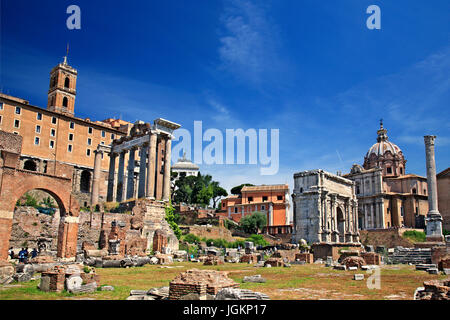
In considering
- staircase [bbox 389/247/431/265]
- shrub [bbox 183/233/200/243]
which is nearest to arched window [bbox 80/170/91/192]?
shrub [bbox 183/233/200/243]

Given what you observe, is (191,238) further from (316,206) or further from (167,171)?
(316,206)

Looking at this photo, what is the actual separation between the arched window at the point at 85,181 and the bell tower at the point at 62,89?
9027mm

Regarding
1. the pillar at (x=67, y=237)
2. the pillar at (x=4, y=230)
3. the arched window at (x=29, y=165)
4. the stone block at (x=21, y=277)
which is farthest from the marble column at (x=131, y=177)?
the stone block at (x=21, y=277)

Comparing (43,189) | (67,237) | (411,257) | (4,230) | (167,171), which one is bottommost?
(411,257)

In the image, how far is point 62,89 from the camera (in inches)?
2219

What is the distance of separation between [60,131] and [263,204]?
34.8 metres

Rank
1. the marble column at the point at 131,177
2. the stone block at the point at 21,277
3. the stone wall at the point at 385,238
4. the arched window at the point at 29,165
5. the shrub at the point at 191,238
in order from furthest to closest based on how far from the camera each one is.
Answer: the stone wall at the point at 385,238, the arched window at the point at 29,165, the marble column at the point at 131,177, the shrub at the point at 191,238, the stone block at the point at 21,277

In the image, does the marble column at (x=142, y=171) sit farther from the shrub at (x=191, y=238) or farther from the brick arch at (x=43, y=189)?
the brick arch at (x=43, y=189)

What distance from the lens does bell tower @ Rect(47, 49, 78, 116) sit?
55781 millimetres

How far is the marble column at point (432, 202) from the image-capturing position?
3434 centimetres

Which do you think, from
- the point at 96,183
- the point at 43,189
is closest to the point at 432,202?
the point at 43,189

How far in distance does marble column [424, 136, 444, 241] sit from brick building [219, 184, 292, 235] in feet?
99.7

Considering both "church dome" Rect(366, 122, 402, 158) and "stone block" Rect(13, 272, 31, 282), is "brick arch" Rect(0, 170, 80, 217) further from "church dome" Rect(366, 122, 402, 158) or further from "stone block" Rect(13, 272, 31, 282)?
"church dome" Rect(366, 122, 402, 158)
